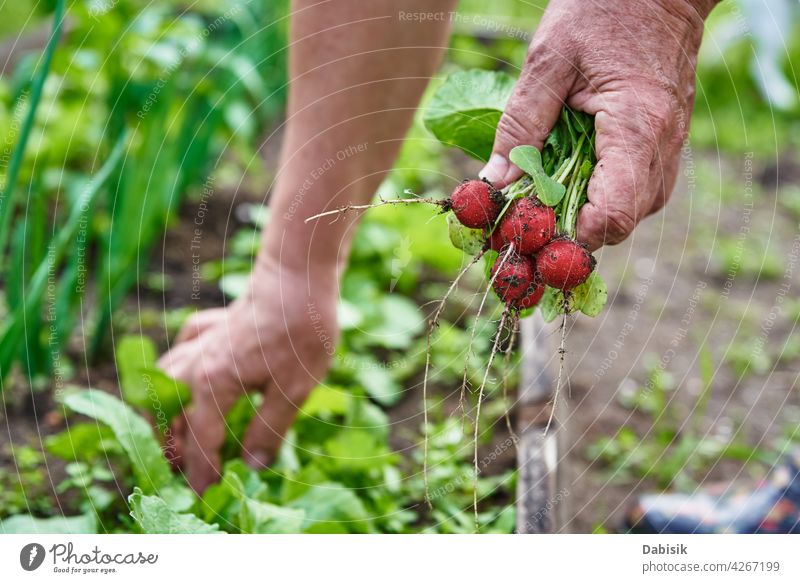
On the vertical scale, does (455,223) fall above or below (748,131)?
below

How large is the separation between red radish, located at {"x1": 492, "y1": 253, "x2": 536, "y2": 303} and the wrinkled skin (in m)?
0.07

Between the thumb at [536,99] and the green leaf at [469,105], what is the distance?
139 millimetres

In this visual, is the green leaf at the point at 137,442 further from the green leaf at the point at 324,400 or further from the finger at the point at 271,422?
the green leaf at the point at 324,400

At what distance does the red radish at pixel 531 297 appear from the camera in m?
0.99

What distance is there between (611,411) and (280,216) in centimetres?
90

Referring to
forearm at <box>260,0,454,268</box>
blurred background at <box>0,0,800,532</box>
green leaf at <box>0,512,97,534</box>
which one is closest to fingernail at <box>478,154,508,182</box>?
blurred background at <box>0,0,800,532</box>

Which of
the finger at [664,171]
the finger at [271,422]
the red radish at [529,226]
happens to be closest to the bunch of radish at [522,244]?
the red radish at [529,226]

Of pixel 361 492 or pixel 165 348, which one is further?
pixel 165 348

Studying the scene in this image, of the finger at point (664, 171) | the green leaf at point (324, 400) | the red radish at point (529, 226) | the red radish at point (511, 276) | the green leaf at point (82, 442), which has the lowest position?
the green leaf at point (82, 442)
